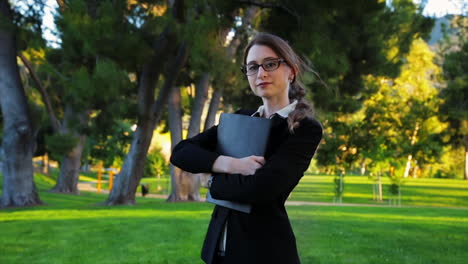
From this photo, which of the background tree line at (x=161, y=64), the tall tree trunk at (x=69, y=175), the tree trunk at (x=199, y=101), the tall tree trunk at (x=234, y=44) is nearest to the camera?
the background tree line at (x=161, y=64)

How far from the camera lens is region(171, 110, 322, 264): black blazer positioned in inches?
72.5

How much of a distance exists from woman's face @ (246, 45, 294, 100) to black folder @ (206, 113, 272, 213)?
0.15 m

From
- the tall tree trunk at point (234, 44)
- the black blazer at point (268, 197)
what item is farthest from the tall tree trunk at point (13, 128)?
the black blazer at point (268, 197)

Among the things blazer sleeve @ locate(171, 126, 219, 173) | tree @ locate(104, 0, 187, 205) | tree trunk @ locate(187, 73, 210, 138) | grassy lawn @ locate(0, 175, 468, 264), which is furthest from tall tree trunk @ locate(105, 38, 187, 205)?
blazer sleeve @ locate(171, 126, 219, 173)

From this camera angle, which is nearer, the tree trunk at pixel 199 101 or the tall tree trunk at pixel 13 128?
the tall tree trunk at pixel 13 128

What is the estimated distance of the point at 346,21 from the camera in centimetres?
898

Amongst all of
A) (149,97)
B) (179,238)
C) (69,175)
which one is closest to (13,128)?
(149,97)

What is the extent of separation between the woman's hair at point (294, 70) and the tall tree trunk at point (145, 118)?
10.2 metres

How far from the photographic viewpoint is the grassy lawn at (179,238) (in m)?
5.91

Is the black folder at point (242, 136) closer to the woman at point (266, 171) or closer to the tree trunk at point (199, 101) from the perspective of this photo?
the woman at point (266, 171)

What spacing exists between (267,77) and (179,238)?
5.43 metres

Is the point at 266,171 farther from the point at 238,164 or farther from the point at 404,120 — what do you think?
the point at 404,120

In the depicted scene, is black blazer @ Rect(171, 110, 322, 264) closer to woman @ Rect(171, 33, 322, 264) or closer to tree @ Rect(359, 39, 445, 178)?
woman @ Rect(171, 33, 322, 264)

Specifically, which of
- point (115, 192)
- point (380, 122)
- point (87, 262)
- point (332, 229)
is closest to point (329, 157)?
point (380, 122)
